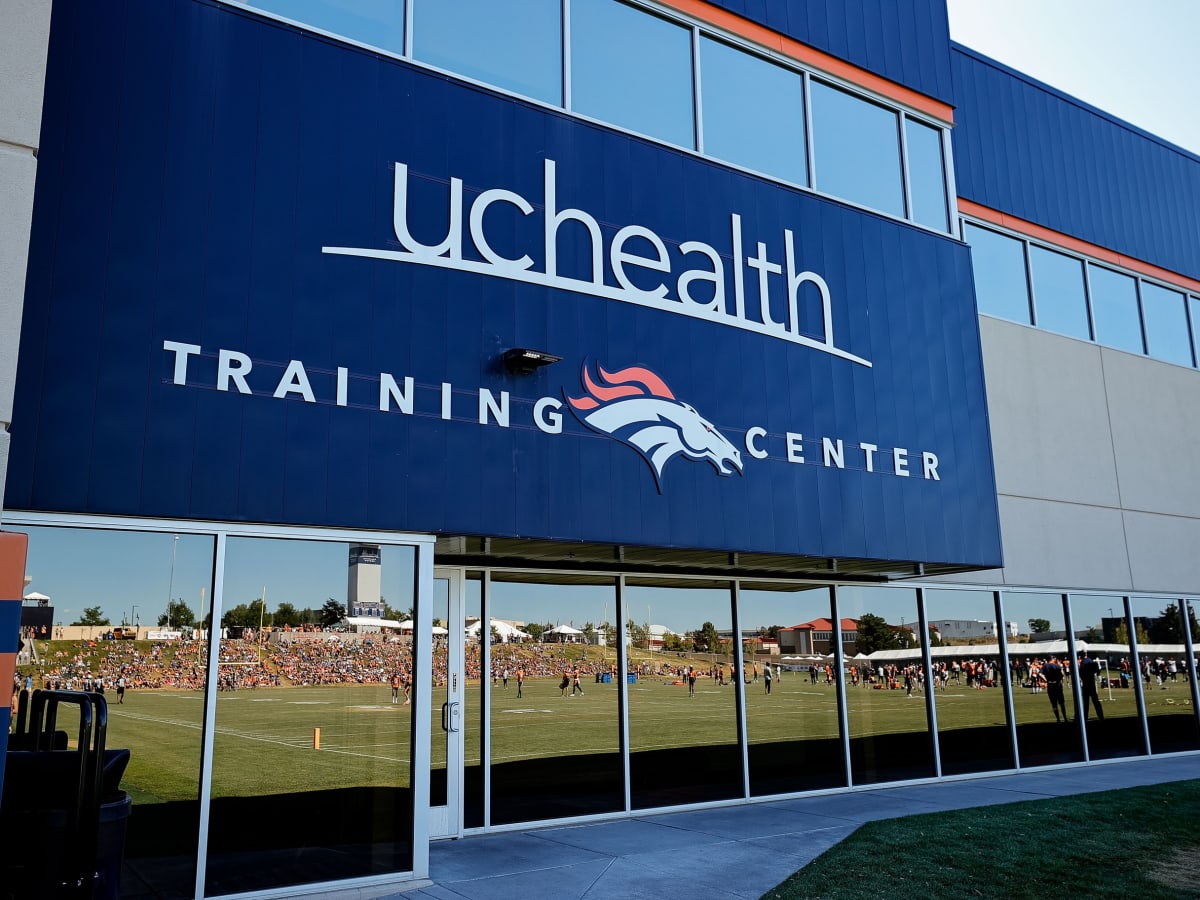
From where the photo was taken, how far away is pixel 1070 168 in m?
16.6

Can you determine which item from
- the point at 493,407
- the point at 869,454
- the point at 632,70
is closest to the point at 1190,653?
the point at 869,454

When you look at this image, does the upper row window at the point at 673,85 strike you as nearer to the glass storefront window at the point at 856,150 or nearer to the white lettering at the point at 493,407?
the glass storefront window at the point at 856,150

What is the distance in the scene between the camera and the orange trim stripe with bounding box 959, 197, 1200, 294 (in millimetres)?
15242

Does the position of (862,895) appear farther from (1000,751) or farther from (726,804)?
(1000,751)

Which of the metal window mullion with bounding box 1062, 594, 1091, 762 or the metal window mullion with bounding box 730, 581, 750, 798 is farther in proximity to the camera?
the metal window mullion with bounding box 1062, 594, 1091, 762

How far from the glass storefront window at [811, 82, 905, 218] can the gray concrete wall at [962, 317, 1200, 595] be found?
3200 mm

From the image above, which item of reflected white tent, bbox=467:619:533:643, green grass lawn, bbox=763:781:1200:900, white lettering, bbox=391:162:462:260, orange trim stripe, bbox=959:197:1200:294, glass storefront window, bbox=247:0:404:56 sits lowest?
green grass lawn, bbox=763:781:1200:900

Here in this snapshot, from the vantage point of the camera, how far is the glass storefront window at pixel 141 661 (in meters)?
6.64

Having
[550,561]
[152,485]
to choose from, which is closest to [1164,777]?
[550,561]

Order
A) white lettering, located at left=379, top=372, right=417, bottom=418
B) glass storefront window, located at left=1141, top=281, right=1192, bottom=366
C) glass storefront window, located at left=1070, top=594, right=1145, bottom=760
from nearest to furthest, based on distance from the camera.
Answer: white lettering, located at left=379, top=372, right=417, bottom=418
glass storefront window, located at left=1070, top=594, right=1145, bottom=760
glass storefront window, located at left=1141, top=281, right=1192, bottom=366

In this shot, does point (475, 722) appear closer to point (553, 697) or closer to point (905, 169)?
point (553, 697)

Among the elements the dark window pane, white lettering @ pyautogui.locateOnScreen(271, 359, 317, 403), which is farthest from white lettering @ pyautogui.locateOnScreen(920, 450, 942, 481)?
white lettering @ pyautogui.locateOnScreen(271, 359, 317, 403)

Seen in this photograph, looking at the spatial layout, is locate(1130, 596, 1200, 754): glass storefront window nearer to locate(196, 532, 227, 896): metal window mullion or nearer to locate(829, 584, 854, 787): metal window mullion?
locate(829, 584, 854, 787): metal window mullion

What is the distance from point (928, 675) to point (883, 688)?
69 centimetres
